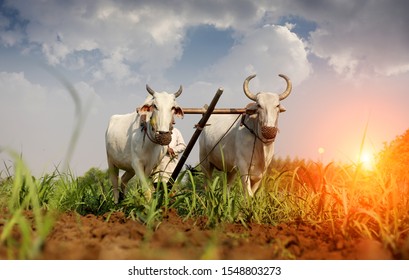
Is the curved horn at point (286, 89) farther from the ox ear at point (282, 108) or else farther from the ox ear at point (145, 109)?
the ox ear at point (145, 109)

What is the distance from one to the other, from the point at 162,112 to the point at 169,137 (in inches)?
14.7

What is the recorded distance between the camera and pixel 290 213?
13.3 ft

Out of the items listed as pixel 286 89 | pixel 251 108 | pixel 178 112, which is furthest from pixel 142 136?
pixel 286 89

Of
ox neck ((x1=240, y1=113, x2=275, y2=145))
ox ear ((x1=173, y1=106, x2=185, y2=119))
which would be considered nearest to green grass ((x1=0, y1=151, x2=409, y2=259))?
ox ear ((x1=173, y1=106, x2=185, y2=119))

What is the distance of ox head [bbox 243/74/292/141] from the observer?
5438mm

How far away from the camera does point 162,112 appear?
5.09 metres

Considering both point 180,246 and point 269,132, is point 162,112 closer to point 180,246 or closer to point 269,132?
point 269,132

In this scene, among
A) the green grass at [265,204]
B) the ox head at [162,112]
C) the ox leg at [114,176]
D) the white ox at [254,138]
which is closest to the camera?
the green grass at [265,204]

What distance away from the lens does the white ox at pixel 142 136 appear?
16.6 ft

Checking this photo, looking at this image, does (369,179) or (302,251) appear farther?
(369,179)

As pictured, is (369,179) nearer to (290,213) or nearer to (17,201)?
(290,213)

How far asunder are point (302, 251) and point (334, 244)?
298mm

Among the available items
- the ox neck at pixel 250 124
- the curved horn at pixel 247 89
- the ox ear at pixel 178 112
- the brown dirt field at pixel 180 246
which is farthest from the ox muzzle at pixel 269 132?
the brown dirt field at pixel 180 246

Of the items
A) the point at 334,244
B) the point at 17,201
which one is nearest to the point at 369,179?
the point at 334,244
